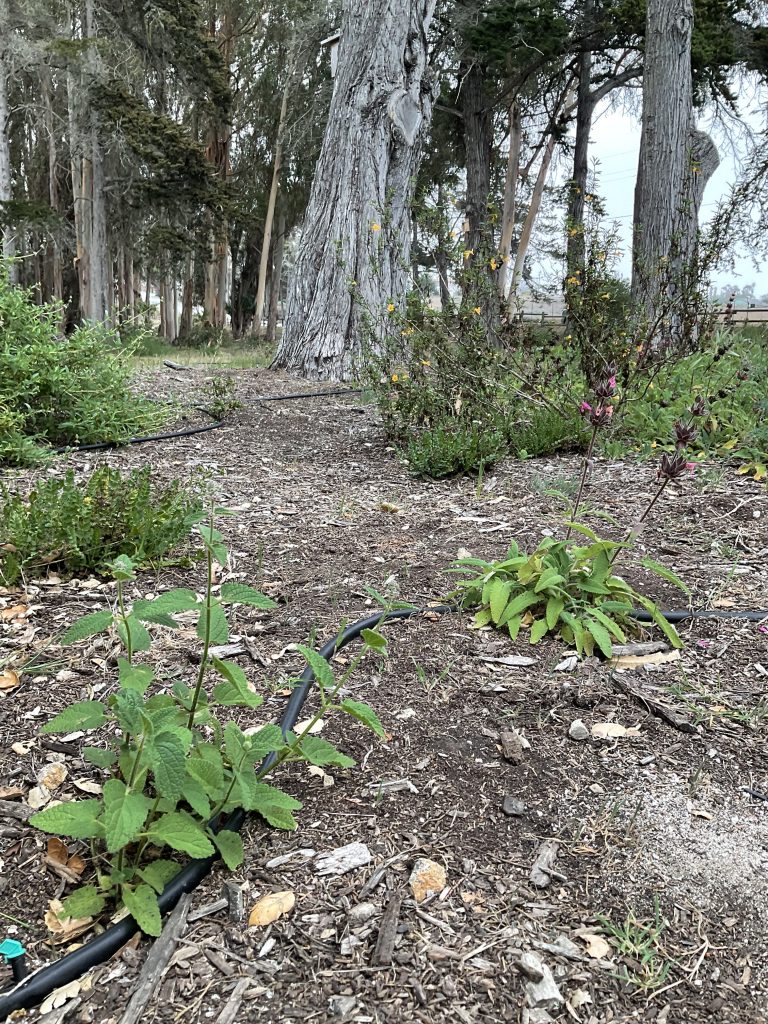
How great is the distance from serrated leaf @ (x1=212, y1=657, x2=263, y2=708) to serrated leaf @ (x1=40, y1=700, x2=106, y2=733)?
0.72ft

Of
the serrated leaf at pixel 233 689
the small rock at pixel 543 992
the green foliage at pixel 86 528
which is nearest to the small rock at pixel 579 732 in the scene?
the small rock at pixel 543 992

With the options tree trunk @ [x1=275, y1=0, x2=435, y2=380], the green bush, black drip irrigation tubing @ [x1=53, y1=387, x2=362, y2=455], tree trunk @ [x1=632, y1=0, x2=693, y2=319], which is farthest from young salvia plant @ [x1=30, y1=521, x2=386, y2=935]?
tree trunk @ [x1=632, y1=0, x2=693, y2=319]

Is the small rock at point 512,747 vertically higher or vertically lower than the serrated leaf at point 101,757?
lower

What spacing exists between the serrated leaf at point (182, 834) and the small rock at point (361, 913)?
0.28m

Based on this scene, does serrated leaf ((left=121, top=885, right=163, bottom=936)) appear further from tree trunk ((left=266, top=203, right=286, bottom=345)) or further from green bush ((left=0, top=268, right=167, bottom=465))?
tree trunk ((left=266, top=203, right=286, bottom=345))

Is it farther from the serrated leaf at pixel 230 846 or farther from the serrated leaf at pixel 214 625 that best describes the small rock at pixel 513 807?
the serrated leaf at pixel 214 625

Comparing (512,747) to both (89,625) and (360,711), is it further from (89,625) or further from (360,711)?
(89,625)

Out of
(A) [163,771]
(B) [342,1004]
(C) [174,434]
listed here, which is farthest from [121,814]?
(C) [174,434]

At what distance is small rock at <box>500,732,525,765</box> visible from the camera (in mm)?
1723

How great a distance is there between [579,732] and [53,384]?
380 cm

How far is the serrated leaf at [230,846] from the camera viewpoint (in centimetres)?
136

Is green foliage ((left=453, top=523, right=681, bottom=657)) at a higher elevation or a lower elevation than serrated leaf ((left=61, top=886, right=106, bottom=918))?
higher

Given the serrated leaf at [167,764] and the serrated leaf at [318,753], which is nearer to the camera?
the serrated leaf at [167,764]

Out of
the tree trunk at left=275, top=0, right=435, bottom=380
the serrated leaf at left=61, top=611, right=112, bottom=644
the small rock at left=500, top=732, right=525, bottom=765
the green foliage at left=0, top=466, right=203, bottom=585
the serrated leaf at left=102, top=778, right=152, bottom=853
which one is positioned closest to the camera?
the serrated leaf at left=102, top=778, right=152, bottom=853
